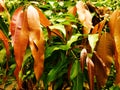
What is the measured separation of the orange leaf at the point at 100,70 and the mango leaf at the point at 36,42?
0.16 meters


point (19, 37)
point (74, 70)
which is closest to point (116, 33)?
point (74, 70)

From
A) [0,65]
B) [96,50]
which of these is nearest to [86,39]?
[96,50]

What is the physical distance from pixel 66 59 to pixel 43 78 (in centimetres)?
10

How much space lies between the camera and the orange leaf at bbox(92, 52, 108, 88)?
0.78 m

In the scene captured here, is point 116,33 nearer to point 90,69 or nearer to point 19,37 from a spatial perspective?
point 90,69

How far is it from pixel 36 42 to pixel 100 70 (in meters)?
0.20

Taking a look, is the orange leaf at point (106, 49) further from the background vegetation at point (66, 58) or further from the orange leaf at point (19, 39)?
the orange leaf at point (19, 39)

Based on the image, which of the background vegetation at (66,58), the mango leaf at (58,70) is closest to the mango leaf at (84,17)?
the background vegetation at (66,58)

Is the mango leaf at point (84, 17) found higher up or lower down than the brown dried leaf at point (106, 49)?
higher up

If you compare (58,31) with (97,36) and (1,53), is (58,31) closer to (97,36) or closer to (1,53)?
(97,36)

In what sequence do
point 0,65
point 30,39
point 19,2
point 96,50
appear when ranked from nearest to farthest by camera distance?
point 30,39
point 96,50
point 0,65
point 19,2

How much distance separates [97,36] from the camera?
0.81 m

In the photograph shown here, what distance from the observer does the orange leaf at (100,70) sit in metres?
0.78

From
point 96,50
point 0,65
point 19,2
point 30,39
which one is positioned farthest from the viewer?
point 19,2
